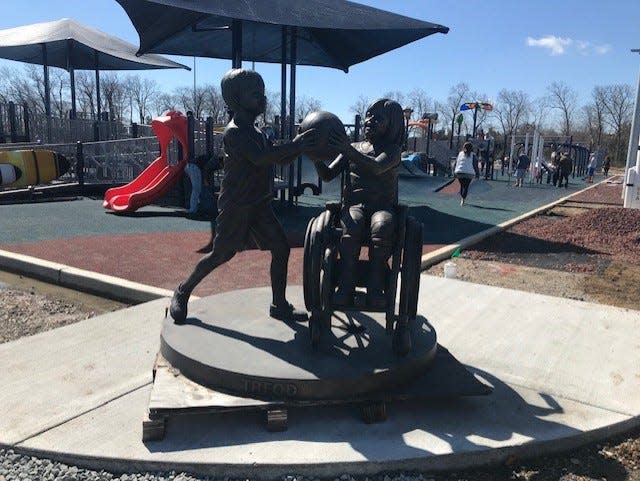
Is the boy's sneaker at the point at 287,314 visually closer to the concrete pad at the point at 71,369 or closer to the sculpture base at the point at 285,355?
the sculpture base at the point at 285,355

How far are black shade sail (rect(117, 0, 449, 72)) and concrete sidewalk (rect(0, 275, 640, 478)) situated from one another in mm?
8047

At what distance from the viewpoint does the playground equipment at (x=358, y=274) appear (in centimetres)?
316

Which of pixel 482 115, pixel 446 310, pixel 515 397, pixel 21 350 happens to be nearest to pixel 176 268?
pixel 21 350

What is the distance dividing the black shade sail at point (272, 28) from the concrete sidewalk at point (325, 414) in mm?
8047

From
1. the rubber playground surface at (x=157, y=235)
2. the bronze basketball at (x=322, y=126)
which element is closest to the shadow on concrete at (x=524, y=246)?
the rubber playground surface at (x=157, y=235)

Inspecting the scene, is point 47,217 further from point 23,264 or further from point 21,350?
point 21,350

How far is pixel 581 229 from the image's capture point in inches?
436

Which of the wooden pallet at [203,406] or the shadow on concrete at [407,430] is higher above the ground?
the wooden pallet at [203,406]

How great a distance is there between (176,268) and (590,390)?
16.3 ft

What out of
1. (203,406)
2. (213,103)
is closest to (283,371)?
(203,406)

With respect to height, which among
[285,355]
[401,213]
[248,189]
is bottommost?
[285,355]

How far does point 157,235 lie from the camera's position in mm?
9172

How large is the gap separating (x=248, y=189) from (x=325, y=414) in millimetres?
1499

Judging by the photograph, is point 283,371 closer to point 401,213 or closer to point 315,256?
point 315,256
